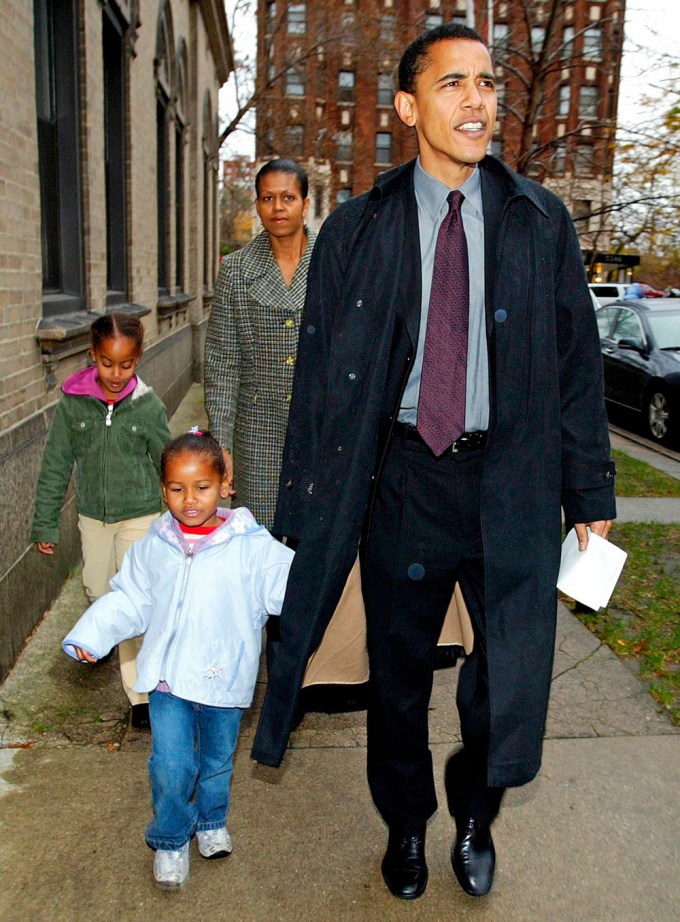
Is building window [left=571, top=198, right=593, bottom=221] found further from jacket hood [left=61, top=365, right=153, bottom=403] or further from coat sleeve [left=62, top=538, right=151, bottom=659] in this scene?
coat sleeve [left=62, top=538, right=151, bottom=659]

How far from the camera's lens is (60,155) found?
21.9 feet

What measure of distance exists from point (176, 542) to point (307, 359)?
65cm

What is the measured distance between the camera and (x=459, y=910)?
2863 millimetres

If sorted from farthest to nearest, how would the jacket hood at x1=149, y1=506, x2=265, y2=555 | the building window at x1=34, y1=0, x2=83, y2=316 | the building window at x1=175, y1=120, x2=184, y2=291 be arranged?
the building window at x1=175, y1=120, x2=184, y2=291, the building window at x1=34, y1=0, x2=83, y2=316, the jacket hood at x1=149, y1=506, x2=265, y2=555

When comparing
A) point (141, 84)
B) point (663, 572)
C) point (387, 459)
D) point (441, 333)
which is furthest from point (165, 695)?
point (141, 84)

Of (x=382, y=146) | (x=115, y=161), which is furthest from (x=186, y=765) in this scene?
(x=382, y=146)

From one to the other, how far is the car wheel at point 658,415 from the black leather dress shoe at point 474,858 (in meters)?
9.79

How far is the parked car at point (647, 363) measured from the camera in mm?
12078

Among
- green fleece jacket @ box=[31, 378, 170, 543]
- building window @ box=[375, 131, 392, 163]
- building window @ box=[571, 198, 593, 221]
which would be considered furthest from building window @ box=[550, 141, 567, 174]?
building window @ box=[375, 131, 392, 163]

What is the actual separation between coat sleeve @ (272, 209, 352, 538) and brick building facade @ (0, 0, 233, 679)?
1.89 meters

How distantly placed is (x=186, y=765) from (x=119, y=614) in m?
0.48

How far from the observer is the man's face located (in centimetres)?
262

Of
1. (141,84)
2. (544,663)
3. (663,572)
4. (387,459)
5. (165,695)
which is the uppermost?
(141,84)

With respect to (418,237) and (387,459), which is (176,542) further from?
(418,237)
